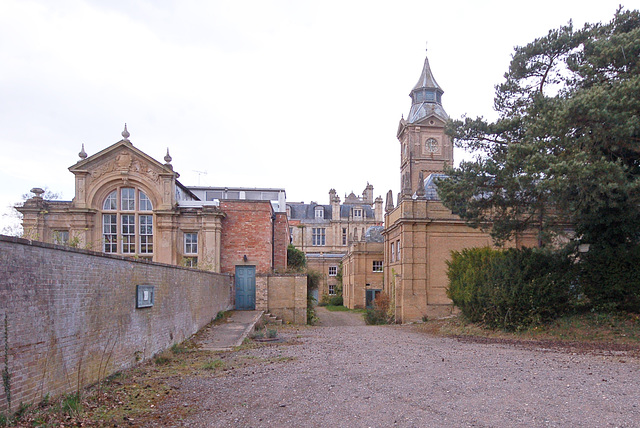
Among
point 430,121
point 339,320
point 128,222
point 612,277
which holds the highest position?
point 430,121

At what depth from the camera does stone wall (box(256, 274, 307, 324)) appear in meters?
23.5

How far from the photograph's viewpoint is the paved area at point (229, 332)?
43.1 ft

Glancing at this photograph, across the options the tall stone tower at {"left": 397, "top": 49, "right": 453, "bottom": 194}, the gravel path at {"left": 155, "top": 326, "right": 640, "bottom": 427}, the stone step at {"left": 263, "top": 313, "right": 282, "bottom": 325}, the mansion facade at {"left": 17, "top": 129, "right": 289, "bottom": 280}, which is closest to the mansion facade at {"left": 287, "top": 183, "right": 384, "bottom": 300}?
the tall stone tower at {"left": 397, "top": 49, "right": 453, "bottom": 194}

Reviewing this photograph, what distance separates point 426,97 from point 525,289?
32609 millimetres

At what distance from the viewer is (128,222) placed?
24.6m

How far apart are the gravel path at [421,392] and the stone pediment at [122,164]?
53.8 feet

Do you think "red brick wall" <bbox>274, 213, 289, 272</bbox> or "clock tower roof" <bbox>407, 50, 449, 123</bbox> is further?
"clock tower roof" <bbox>407, 50, 449, 123</bbox>

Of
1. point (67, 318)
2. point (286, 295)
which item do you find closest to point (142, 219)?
point (286, 295)

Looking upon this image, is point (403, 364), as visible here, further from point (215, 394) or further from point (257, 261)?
point (257, 261)

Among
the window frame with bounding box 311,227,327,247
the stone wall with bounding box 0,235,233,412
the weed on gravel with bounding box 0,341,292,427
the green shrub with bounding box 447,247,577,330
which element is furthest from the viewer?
the window frame with bounding box 311,227,327,247

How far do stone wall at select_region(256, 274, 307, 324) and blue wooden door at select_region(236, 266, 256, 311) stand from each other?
4.15ft

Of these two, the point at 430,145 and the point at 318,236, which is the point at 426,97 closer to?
the point at 430,145

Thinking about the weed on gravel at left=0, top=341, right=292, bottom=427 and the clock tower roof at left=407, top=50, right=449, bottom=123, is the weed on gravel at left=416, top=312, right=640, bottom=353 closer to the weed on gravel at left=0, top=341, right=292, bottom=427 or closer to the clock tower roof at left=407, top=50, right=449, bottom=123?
the weed on gravel at left=0, top=341, right=292, bottom=427

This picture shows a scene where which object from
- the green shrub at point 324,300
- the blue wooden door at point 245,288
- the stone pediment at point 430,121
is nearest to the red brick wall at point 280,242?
the blue wooden door at point 245,288
